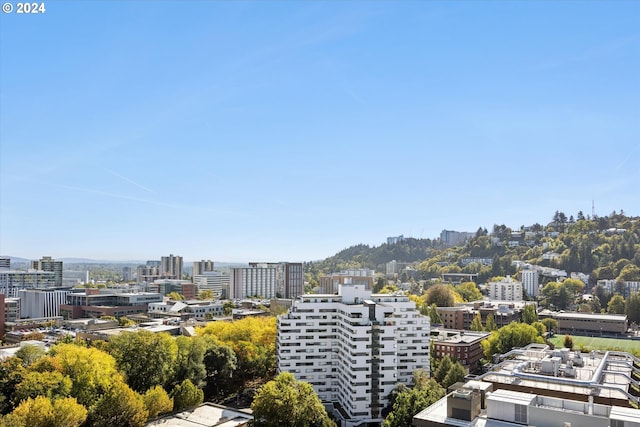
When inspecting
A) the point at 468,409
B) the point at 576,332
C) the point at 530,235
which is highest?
the point at 530,235

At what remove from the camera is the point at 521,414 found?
56.3ft

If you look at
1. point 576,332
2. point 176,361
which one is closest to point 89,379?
point 176,361

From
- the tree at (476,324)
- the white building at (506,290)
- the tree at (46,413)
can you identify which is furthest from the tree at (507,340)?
the white building at (506,290)

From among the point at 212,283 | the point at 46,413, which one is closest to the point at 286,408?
the point at 46,413

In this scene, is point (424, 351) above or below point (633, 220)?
below

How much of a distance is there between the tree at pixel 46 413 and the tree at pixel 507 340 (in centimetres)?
2947

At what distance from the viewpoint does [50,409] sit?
20.3m

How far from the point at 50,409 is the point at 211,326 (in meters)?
20.2

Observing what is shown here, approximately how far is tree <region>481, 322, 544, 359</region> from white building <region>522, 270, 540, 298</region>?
150 ft

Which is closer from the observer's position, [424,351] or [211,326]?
[424,351]

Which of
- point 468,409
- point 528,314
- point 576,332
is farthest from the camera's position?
→ point 576,332

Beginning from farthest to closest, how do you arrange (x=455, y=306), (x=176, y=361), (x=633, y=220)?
1. (x=633, y=220)
2. (x=455, y=306)
3. (x=176, y=361)

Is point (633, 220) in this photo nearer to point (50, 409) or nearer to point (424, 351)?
point (424, 351)

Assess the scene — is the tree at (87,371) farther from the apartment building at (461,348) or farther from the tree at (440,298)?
the tree at (440,298)
